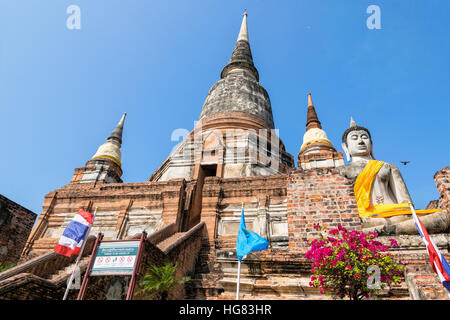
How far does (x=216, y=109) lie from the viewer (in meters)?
21.5

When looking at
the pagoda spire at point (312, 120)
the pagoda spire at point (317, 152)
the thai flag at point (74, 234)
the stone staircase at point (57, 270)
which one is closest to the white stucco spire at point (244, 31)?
the pagoda spire at point (312, 120)

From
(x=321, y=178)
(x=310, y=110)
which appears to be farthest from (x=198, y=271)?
(x=310, y=110)

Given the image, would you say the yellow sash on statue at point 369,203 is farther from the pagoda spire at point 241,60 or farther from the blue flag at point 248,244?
the pagoda spire at point 241,60

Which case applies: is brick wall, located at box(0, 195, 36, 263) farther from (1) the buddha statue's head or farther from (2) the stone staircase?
(1) the buddha statue's head

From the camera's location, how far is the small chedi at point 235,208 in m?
6.15

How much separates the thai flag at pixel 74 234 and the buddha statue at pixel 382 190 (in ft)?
20.3

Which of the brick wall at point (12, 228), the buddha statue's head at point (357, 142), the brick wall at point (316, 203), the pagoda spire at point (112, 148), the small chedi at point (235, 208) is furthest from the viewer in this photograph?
the pagoda spire at point (112, 148)

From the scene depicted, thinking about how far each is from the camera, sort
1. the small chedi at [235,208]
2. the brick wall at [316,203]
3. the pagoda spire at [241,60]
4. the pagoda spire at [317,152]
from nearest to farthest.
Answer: the small chedi at [235,208] < the brick wall at [316,203] < the pagoda spire at [317,152] < the pagoda spire at [241,60]

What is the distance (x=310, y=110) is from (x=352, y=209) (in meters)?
19.9

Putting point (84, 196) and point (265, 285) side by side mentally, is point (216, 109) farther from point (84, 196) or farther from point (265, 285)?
point (265, 285)

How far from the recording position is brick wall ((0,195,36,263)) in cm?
1064

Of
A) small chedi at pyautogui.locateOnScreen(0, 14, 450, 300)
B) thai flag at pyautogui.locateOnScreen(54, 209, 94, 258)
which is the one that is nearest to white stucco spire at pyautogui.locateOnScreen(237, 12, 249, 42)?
small chedi at pyautogui.locateOnScreen(0, 14, 450, 300)

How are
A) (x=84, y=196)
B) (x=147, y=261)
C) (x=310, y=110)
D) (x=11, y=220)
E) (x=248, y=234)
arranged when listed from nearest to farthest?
(x=147, y=261) < (x=248, y=234) < (x=11, y=220) < (x=84, y=196) < (x=310, y=110)

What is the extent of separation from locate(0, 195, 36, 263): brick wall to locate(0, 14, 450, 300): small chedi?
33.4 inches
